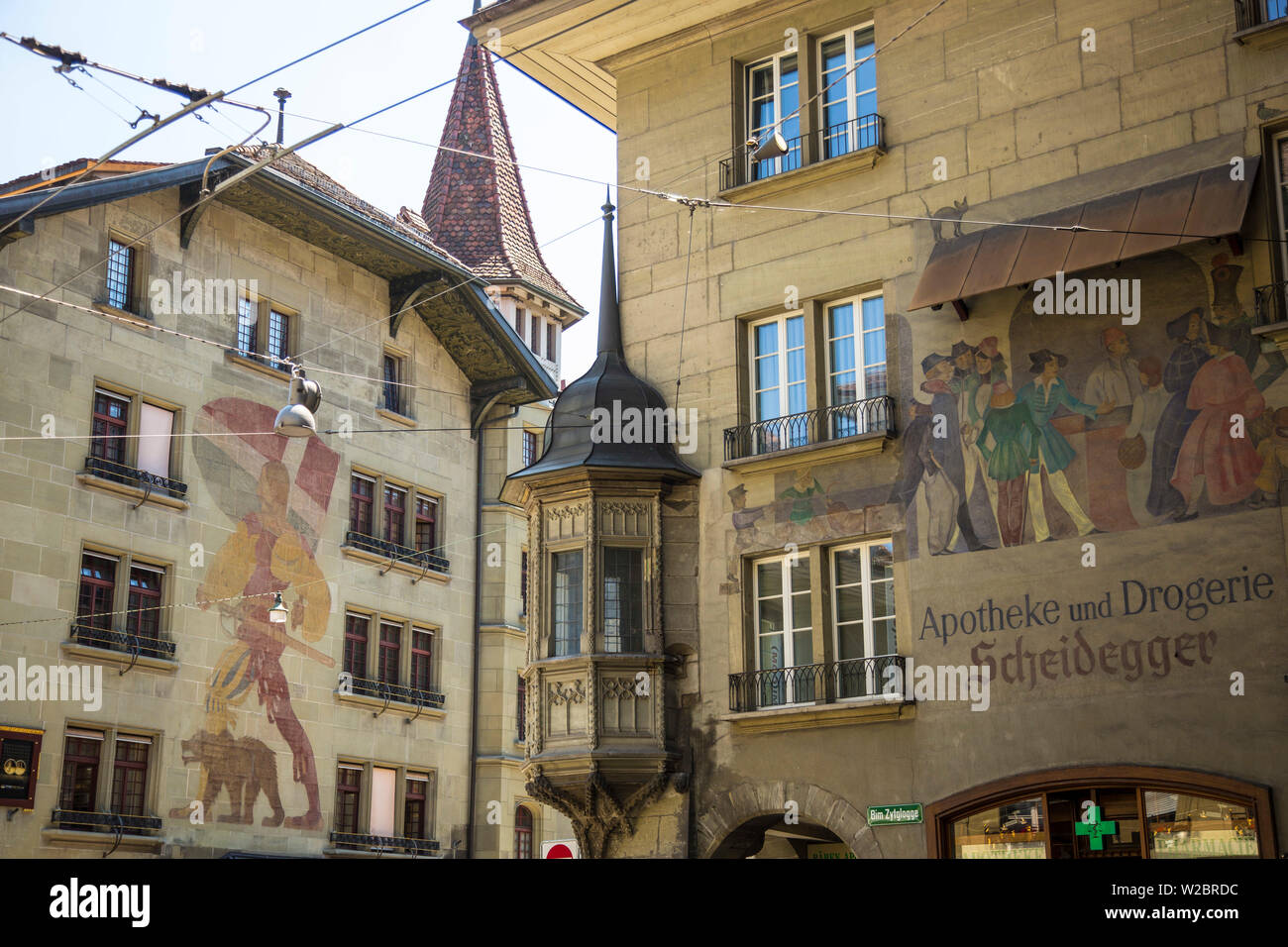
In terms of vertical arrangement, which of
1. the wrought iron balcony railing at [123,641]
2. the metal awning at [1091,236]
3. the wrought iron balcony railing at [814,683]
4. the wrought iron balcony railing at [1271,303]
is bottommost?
the wrought iron balcony railing at [814,683]

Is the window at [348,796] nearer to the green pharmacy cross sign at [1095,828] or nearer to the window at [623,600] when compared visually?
the window at [623,600]

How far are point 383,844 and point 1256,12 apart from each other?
73.1 feet

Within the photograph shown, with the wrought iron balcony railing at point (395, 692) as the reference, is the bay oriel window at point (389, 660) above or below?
above

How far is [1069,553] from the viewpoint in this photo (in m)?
15.3

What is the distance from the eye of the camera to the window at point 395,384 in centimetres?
3297

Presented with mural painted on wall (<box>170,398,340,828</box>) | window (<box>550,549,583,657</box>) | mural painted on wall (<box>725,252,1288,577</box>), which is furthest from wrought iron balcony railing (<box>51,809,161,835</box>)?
mural painted on wall (<box>725,252,1288,577</box>)

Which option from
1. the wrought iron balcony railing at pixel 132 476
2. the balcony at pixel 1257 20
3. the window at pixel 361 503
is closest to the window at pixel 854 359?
the balcony at pixel 1257 20

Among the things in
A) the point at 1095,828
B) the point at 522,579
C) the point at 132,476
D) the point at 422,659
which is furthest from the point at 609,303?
the point at 522,579

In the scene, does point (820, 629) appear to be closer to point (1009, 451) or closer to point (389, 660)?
point (1009, 451)

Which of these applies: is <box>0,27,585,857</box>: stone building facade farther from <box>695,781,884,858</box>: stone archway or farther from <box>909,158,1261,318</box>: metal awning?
<box>695,781,884,858</box>: stone archway

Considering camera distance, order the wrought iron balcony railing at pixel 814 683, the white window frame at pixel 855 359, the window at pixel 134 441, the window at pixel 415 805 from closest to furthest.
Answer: the wrought iron balcony railing at pixel 814 683, the white window frame at pixel 855 359, the window at pixel 134 441, the window at pixel 415 805

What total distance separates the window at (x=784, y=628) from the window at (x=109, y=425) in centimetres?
1376

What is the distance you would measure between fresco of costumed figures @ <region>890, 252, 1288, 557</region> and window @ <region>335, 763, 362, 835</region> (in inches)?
654

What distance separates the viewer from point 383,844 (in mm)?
30047
